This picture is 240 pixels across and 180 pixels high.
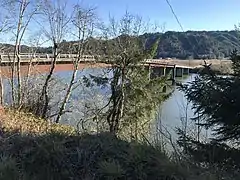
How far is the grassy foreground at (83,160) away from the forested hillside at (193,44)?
13.8 feet

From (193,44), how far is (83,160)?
24.7 ft

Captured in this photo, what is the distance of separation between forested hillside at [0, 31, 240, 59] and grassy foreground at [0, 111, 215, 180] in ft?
13.8

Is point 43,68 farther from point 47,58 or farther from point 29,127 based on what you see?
point 29,127

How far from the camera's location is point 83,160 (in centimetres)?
452

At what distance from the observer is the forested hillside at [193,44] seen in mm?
8570

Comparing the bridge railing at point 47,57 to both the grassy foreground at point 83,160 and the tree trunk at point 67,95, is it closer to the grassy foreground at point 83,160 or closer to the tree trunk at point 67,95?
the tree trunk at point 67,95

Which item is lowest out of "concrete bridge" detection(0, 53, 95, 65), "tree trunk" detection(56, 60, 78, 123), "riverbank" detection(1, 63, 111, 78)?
"tree trunk" detection(56, 60, 78, 123)

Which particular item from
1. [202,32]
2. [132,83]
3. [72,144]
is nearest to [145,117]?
[132,83]

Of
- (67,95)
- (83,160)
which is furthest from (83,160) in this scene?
(67,95)

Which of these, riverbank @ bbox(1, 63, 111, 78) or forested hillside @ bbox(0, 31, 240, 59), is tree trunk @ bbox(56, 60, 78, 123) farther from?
forested hillside @ bbox(0, 31, 240, 59)

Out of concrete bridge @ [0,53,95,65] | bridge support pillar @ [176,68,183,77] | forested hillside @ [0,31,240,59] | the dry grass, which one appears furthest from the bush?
bridge support pillar @ [176,68,183,77]

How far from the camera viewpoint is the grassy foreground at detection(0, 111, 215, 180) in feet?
13.9

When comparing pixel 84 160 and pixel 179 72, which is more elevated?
pixel 84 160

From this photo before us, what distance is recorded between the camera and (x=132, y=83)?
28250 mm
